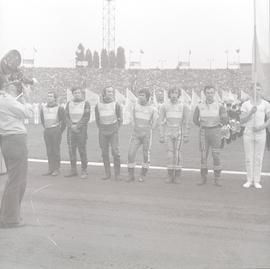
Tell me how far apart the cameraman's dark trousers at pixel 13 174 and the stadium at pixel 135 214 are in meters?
0.10

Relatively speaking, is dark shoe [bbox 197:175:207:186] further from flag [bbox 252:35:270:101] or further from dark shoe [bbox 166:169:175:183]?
flag [bbox 252:35:270:101]

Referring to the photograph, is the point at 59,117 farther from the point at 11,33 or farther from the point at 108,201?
the point at 11,33

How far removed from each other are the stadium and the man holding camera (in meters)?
0.10

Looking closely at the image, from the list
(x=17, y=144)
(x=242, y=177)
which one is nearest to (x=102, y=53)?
(x=17, y=144)

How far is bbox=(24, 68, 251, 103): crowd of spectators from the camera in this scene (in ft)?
12.2

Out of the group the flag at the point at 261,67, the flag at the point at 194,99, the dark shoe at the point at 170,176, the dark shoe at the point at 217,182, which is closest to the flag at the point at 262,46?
the flag at the point at 261,67

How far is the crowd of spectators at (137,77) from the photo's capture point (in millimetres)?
3719

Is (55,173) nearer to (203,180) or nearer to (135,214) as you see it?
(203,180)

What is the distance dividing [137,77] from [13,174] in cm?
136

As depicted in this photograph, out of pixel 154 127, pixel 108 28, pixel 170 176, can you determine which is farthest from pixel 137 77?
pixel 154 127

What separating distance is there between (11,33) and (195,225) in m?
2.16

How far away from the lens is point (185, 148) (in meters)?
9.22

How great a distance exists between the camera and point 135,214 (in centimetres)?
447

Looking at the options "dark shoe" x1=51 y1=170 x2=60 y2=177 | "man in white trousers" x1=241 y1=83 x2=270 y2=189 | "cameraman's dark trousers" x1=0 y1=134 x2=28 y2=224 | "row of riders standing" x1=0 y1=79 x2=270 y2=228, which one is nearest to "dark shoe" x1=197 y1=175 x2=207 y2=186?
"row of riders standing" x1=0 y1=79 x2=270 y2=228
